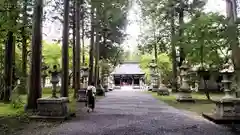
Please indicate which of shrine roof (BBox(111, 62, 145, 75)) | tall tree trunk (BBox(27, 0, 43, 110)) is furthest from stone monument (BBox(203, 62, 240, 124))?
shrine roof (BBox(111, 62, 145, 75))

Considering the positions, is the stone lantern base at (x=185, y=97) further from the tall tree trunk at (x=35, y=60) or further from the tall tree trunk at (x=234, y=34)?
the tall tree trunk at (x=35, y=60)

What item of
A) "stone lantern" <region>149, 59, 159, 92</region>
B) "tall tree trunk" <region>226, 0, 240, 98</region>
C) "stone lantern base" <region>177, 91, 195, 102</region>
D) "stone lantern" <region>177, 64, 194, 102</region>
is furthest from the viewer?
"stone lantern" <region>149, 59, 159, 92</region>

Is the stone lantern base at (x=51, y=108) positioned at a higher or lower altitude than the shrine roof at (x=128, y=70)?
lower

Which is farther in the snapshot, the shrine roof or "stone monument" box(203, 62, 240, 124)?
the shrine roof

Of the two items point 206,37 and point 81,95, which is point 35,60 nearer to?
point 81,95

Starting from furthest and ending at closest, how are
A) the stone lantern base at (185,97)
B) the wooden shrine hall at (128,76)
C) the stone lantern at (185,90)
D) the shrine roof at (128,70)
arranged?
1. the wooden shrine hall at (128,76)
2. the shrine roof at (128,70)
3. the stone lantern at (185,90)
4. the stone lantern base at (185,97)

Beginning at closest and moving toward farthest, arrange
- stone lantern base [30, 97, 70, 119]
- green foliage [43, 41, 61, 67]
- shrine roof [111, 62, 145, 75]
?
stone lantern base [30, 97, 70, 119] → green foliage [43, 41, 61, 67] → shrine roof [111, 62, 145, 75]

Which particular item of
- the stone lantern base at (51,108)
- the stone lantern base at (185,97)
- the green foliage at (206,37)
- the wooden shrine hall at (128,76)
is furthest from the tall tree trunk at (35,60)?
the wooden shrine hall at (128,76)

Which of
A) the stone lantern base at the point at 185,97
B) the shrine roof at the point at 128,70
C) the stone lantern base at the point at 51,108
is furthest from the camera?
the shrine roof at the point at 128,70

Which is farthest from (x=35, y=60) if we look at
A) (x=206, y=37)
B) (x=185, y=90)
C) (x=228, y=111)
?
(x=185, y=90)

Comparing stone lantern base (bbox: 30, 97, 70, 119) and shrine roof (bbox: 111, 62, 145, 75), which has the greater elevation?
shrine roof (bbox: 111, 62, 145, 75)

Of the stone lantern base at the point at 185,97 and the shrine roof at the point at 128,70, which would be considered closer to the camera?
the stone lantern base at the point at 185,97

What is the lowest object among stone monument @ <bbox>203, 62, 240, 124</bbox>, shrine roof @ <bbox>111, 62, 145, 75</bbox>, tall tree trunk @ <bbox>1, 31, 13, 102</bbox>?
stone monument @ <bbox>203, 62, 240, 124</bbox>

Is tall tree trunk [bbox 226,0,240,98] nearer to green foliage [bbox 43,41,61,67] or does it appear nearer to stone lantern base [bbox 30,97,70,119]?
stone lantern base [bbox 30,97,70,119]
